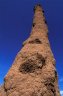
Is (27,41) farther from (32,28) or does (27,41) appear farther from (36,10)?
(36,10)

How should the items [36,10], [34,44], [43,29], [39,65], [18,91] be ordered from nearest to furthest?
[18,91] < [39,65] < [34,44] < [43,29] < [36,10]

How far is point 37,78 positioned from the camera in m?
30.0

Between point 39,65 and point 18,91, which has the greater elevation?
point 39,65

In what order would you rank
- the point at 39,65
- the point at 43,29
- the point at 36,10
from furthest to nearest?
1. the point at 36,10
2. the point at 43,29
3. the point at 39,65

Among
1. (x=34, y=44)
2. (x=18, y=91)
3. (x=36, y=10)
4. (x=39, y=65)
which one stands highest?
(x=36, y=10)

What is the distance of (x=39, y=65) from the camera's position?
104ft

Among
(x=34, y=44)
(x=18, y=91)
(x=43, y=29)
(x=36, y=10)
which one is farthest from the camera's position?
(x=36, y=10)

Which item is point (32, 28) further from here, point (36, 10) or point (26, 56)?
point (26, 56)

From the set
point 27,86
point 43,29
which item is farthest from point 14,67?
point 43,29

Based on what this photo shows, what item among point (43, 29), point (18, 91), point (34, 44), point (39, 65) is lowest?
point (18, 91)

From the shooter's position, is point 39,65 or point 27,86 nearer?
point 27,86

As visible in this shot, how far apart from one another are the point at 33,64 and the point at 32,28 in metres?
10.2

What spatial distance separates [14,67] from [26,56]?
224cm

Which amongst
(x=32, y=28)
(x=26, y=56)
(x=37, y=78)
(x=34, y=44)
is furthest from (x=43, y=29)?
(x=37, y=78)
